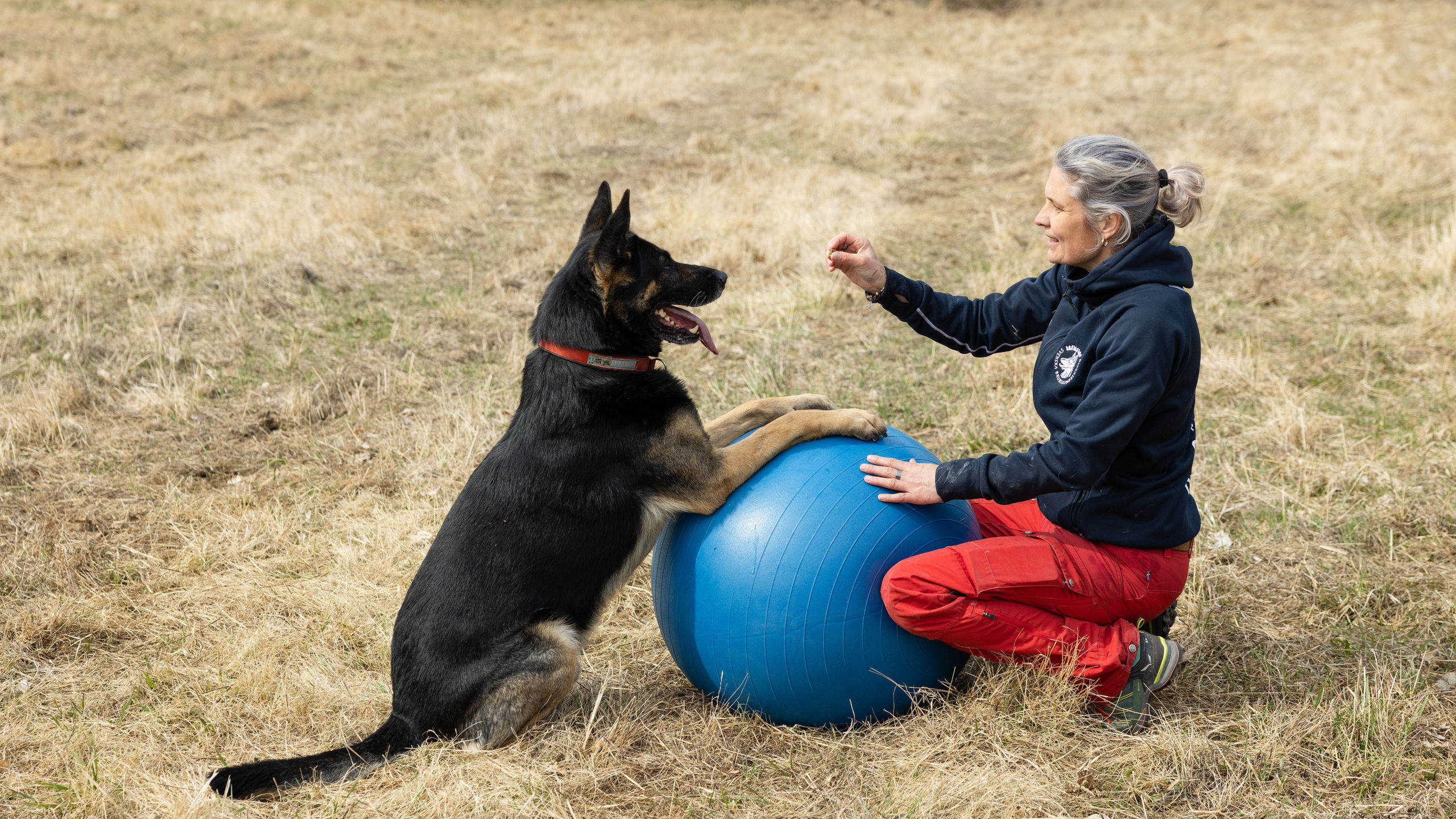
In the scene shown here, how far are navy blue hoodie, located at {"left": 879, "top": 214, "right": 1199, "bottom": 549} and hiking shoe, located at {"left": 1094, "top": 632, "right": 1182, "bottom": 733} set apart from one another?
1.43 ft

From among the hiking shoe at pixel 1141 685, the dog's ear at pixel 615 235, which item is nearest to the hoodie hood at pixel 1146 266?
the hiking shoe at pixel 1141 685

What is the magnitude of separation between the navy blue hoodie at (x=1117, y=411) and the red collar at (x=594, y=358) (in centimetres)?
136

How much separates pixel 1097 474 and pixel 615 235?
2102 millimetres

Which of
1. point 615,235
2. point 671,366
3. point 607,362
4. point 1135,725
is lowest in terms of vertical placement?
point 1135,725

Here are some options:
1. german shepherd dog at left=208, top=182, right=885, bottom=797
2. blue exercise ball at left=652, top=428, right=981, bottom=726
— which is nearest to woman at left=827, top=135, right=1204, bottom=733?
blue exercise ball at left=652, top=428, right=981, bottom=726

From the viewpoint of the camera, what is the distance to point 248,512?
19.9 feet

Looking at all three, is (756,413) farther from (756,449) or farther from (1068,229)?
(1068,229)

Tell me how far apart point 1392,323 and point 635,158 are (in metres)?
9.37

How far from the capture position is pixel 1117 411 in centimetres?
355

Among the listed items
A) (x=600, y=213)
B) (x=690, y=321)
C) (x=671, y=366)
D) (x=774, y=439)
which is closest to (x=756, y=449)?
(x=774, y=439)

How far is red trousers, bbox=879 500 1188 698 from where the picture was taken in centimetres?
380

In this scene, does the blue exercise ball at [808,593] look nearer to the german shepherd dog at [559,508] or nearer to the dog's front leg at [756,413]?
the german shepherd dog at [559,508]

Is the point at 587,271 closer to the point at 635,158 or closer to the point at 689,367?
the point at 689,367

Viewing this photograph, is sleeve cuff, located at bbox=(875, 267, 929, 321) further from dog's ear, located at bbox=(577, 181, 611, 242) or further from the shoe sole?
the shoe sole
